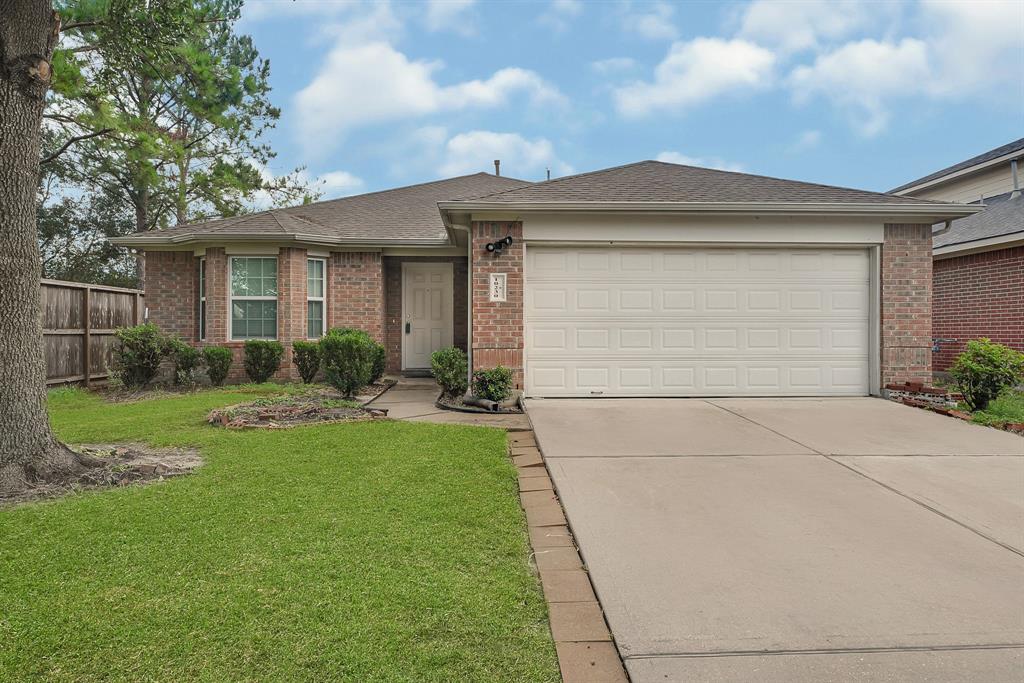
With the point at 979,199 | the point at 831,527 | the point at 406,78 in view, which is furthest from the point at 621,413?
the point at 406,78

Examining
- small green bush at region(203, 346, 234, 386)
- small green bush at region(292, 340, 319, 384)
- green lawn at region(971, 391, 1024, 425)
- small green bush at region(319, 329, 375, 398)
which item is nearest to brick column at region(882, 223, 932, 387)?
green lawn at region(971, 391, 1024, 425)

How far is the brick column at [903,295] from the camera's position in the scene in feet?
27.8

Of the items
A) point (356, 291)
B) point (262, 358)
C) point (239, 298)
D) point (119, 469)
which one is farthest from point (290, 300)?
point (119, 469)

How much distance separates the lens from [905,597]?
2629 millimetres

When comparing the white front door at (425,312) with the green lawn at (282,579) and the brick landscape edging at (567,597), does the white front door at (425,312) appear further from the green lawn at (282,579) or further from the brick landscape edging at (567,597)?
the brick landscape edging at (567,597)

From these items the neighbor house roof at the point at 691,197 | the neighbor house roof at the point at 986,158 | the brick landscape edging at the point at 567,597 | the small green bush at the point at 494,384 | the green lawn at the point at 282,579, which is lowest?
the brick landscape edging at the point at 567,597

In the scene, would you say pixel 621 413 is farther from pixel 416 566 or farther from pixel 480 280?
pixel 416 566

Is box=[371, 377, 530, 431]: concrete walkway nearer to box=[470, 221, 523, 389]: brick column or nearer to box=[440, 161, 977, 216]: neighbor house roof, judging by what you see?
box=[470, 221, 523, 389]: brick column

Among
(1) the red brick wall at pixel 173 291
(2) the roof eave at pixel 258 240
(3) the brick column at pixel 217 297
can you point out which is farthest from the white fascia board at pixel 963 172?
(1) the red brick wall at pixel 173 291

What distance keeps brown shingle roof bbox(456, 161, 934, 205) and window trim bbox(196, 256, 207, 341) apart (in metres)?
6.65

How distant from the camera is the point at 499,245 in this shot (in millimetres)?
8125

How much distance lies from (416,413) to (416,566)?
4.68 meters

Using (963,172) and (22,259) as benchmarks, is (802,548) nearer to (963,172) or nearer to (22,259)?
(22,259)

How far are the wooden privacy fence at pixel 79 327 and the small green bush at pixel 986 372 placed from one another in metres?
14.1
